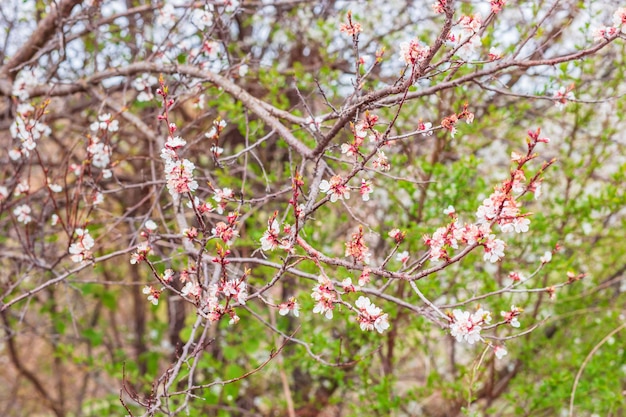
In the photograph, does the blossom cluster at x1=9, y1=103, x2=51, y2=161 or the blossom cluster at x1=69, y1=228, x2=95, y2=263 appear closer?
Answer: the blossom cluster at x1=69, y1=228, x2=95, y2=263

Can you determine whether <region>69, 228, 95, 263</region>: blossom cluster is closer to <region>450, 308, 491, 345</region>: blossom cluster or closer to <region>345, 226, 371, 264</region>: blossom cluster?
<region>345, 226, 371, 264</region>: blossom cluster

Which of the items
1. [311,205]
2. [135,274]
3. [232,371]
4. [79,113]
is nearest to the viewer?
[311,205]

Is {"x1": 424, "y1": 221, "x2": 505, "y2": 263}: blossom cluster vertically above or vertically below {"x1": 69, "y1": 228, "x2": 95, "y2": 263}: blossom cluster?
below

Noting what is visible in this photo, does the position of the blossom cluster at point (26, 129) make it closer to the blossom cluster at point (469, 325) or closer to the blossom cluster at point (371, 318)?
the blossom cluster at point (371, 318)

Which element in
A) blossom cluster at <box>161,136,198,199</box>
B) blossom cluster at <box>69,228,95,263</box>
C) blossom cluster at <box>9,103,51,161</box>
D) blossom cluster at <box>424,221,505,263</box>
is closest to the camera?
blossom cluster at <box>424,221,505,263</box>

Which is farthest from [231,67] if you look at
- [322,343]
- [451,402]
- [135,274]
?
[135,274]

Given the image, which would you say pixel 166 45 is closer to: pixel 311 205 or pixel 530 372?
pixel 311 205

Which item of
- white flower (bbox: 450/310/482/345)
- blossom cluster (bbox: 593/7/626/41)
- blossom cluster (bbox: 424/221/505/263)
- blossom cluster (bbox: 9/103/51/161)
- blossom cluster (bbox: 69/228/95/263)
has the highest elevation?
blossom cluster (bbox: 9/103/51/161)

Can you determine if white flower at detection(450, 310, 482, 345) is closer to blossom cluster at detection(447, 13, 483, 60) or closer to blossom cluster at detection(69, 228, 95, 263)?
blossom cluster at detection(447, 13, 483, 60)

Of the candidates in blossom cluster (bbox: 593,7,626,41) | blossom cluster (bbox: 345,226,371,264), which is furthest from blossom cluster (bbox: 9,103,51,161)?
blossom cluster (bbox: 593,7,626,41)

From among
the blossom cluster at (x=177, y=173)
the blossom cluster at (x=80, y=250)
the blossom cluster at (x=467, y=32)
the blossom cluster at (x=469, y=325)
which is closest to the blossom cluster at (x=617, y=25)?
the blossom cluster at (x=467, y=32)

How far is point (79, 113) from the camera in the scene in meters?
4.08

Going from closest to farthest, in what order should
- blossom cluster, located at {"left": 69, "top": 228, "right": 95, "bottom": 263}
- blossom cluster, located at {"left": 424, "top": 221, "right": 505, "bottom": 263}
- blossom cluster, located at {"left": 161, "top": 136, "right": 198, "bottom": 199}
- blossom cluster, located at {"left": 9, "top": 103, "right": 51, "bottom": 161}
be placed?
blossom cluster, located at {"left": 424, "top": 221, "right": 505, "bottom": 263}
blossom cluster, located at {"left": 161, "top": 136, "right": 198, "bottom": 199}
blossom cluster, located at {"left": 69, "top": 228, "right": 95, "bottom": 263}
blossom cluster, located at {"left": 9, "top": 103, "right": 51, "bottom": 161}

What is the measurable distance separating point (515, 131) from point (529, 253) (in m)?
0.80
